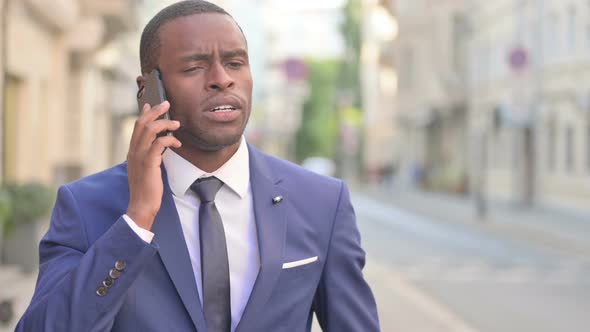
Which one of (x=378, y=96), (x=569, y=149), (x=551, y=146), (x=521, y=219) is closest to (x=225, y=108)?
(x=521, y=219)

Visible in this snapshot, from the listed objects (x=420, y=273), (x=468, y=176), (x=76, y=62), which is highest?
(x=76, y=62)

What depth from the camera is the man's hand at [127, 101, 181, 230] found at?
8.21ft

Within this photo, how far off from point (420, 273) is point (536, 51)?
22.1 m

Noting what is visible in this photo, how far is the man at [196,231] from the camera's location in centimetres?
249

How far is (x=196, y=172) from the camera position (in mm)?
2656

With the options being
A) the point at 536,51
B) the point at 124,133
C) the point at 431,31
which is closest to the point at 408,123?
the point at 431,31

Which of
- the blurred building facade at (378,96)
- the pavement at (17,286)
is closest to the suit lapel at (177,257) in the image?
the pavement at (17,286)

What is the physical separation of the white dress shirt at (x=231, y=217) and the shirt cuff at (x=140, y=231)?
17cm

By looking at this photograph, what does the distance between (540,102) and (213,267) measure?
127ft

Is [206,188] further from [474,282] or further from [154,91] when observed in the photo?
[474,282]

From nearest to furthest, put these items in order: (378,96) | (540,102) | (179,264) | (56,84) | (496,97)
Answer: (179,264)
(56,84)
(540,102)
(496,97)
(378,96)

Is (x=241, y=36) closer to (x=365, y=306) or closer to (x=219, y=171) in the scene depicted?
(x=219, y=171)

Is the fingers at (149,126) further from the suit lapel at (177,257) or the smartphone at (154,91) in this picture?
the suit lapel at (177,257)

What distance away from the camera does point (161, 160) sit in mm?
2615
